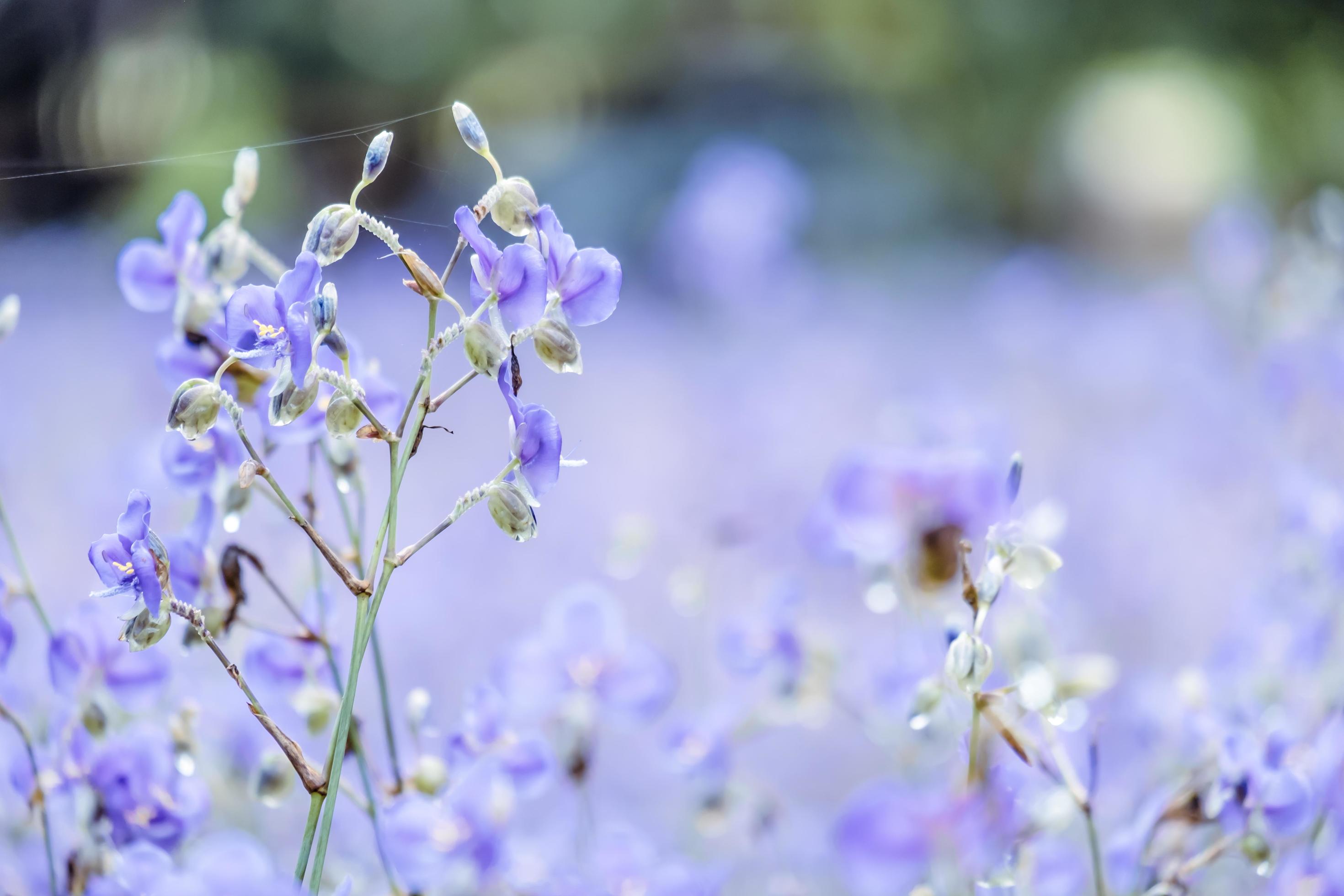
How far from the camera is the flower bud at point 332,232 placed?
0.59 ft

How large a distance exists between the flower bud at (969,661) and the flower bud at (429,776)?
0.11 metres

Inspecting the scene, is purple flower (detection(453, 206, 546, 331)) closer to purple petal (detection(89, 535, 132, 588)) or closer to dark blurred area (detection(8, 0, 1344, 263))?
purple petal (detection(89, 535, 132, 588))

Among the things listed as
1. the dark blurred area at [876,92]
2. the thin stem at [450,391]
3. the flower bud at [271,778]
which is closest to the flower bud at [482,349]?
the thin stem at [450,391]

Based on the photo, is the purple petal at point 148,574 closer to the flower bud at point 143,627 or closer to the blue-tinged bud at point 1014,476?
the flower bud at point 143,627

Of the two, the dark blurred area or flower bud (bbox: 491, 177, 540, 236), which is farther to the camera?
the dark blurred area

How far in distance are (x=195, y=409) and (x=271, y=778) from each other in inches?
4.0

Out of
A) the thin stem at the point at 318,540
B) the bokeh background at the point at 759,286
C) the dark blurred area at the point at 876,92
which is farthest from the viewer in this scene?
the dark blurred area at the point at 876,92

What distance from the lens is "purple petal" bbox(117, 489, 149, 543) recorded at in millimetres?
177

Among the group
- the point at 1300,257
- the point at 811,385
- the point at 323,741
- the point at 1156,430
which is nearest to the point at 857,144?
the point at 811,385

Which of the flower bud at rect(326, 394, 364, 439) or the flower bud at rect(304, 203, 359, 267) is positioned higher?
the flower bud at rect(304, 203, 359, 267)

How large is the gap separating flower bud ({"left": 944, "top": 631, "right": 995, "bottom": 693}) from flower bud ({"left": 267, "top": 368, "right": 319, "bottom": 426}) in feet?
0.37

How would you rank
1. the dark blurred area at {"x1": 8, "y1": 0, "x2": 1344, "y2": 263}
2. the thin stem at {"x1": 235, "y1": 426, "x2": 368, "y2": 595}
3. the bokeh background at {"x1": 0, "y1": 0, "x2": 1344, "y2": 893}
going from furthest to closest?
the dark blurred area at {"x1": 8, "y1": 0, "x2": 1344, "y2": 263} < the bokeh background at {"x1": 0, "y1": 0, "x2": 1344, "y2": 893} < the thin stem at {"x1": 235, "y1": 426, "x2": 368, "y2": 595}

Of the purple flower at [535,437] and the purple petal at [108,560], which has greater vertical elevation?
the purple petal at [108,560]

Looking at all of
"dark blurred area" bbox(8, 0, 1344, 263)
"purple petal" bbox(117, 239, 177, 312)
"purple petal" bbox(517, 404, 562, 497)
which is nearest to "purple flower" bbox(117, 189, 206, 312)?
"purple petal" bbox(117, 239, 177, 312)
